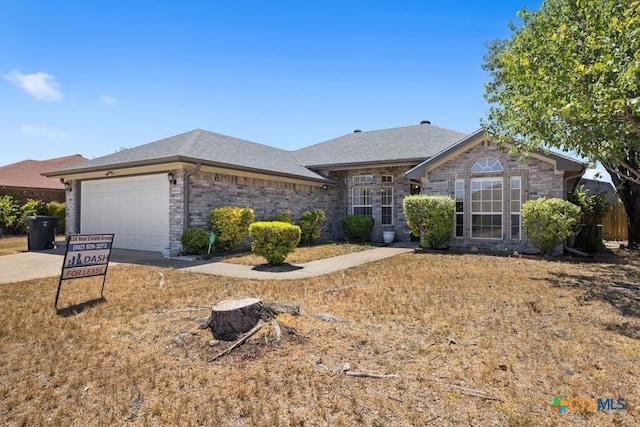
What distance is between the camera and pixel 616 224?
1980 cm

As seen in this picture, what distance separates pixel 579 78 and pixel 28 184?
26.8 meters

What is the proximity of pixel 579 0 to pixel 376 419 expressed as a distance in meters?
9.32

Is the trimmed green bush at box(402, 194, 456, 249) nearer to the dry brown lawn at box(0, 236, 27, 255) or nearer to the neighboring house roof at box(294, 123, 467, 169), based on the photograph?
the neighboring house roof at box(294, 123, 467, 169)

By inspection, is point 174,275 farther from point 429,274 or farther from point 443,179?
point 443,179

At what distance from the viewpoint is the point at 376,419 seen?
270 centimetres

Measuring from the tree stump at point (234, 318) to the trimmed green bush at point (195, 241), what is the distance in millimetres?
6848

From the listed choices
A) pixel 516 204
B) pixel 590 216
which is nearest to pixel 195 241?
pixel 516 204

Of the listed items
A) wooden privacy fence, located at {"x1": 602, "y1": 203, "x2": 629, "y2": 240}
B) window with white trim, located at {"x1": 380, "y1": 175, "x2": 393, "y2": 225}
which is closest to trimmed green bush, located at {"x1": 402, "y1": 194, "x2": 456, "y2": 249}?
window with white trim, located at {"x1": 380, "y1": 175, "x2": 393, "y2": 225}

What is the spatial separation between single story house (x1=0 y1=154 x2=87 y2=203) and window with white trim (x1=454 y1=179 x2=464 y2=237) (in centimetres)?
2143

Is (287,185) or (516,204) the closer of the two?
(516,204)

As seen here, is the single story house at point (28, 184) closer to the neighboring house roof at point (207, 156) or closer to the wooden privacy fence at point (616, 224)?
the neighboring house roof at point (207, 156)

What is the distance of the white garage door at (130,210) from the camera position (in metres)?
12.2
